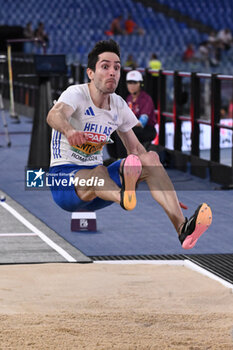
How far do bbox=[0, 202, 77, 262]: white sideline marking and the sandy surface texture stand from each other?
451 mm

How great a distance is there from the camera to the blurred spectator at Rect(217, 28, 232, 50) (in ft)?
123

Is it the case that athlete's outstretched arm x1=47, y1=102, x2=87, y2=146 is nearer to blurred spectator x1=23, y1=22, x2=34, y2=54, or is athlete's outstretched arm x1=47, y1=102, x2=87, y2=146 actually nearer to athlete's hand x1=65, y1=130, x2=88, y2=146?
athlete's hand x1=65, y1=130, x2=88, y2=146

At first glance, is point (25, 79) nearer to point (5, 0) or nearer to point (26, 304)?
point (5, 0)

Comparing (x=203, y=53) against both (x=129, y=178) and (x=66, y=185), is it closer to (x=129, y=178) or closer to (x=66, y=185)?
(x=66, y=185)

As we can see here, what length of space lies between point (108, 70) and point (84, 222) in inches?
289

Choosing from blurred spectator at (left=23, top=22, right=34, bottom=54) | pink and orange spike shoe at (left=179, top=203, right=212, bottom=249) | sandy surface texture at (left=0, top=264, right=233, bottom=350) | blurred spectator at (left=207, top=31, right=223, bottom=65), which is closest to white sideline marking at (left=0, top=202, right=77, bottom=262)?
sandy surface texture at (left=0, top=264, right=233, bottom=350)

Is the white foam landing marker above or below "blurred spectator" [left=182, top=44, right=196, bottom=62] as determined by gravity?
below

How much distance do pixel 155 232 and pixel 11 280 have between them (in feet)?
9.93

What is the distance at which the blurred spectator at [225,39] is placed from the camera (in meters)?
37.6

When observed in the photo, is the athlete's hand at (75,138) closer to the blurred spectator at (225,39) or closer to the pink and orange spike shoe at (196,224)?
the pink and orange spike shoe at (196,224)

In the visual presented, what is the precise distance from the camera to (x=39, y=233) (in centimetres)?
1178

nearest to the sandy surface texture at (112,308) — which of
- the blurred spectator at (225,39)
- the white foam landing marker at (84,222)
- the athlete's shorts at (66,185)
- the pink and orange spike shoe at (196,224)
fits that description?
the white foam landing marker at (84,222)

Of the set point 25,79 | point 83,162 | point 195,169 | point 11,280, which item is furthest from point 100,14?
point 83,162

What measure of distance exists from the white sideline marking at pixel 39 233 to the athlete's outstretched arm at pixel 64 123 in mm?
5630
